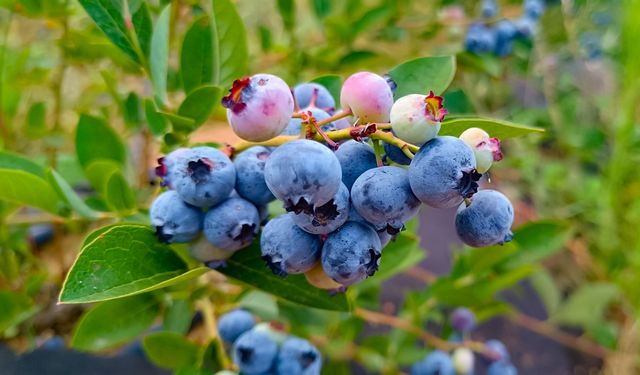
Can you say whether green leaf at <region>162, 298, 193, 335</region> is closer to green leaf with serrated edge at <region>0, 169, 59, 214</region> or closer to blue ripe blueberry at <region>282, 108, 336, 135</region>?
green leaf with serrated edge at <region>0, 169, 59, 214</region>

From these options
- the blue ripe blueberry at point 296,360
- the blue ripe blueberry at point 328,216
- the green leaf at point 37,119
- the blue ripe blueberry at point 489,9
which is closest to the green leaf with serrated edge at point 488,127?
the blue ripe blueberry at point 328,216

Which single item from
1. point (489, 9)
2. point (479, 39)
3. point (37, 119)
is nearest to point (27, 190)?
point (37, 119)

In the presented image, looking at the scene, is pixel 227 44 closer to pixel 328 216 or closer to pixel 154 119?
pixel 154 119

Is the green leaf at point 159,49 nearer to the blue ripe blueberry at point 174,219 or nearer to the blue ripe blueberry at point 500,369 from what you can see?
the blue ripe blueberry at point 174,219

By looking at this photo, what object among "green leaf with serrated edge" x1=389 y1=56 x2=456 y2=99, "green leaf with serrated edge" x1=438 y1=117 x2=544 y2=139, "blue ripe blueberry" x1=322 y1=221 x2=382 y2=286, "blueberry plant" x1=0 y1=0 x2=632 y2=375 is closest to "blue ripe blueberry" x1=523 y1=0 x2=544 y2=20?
"blueberry plant" x1=0 y1=0 x2=632 y2=375

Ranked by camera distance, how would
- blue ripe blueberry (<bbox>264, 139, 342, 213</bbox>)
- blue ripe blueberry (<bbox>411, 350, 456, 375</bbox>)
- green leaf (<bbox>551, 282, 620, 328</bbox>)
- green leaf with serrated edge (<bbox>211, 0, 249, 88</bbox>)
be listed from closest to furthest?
blue ripe blueberry (<bbox>264, 139, 342, 213</bbox>) < green leaf with serrated edge (<bbox>211, 0, 249, 88</bbox>) < blue ripe blueberry (<bbox>411, 350, 456, 375</bbox>) < green leaf (<bbox>551, 282, 620, 328</bbox>)

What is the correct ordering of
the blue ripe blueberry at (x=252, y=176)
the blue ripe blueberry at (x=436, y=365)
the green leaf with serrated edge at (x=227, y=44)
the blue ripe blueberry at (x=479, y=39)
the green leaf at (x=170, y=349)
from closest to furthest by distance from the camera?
the blue ripe blueberry at (x=252, y=176) < the green leaf with serrated edge at (x=227, y=44) < the green leaf at (x=170, y=349) < the blue ripe blueberry at (x=436, y=365) < the blue ripe blueberry at (x=479, y=39)

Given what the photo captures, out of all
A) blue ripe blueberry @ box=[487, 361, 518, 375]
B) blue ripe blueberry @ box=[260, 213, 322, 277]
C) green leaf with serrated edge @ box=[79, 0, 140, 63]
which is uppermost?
green leaf with serrated edge @ box=[79, 0, 140, 63]
